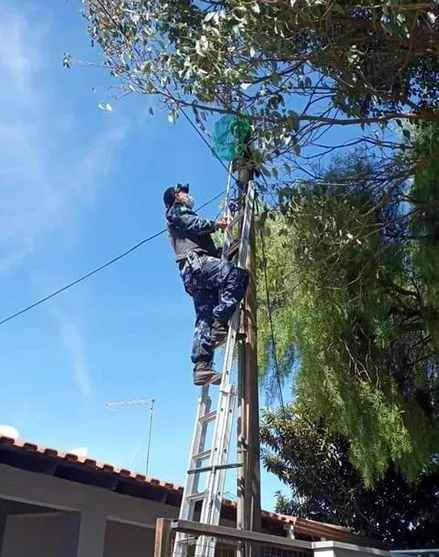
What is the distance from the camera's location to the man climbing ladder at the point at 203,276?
535 centimetres

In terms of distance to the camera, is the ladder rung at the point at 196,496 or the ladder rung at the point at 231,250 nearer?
the ladder rung at the point at 196,496

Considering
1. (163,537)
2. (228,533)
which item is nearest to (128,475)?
(228,533)

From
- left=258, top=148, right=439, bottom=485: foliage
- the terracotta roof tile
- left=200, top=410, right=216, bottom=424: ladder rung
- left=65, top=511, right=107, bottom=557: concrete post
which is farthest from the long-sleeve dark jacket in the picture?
left=65, top=511, right=107, bottom=557: concrete post

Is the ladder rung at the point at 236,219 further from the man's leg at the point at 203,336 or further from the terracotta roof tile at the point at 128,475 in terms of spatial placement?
the terracotta roof tile at the point at 128,475

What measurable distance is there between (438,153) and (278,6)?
7.96 ft

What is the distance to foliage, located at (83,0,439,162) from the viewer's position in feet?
18.5

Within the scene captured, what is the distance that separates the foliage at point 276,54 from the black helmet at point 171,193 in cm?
55

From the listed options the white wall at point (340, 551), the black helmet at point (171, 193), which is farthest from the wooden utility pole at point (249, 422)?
the white wall at point (340, 551)

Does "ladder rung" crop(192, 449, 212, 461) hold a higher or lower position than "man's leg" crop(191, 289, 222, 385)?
lower

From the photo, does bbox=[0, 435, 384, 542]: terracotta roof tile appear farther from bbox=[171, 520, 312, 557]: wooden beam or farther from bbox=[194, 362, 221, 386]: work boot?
bbox=[171, 520, 312, 557]: wooden beam

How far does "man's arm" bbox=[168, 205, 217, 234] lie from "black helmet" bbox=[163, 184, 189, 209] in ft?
0.52

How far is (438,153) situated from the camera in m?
7.20

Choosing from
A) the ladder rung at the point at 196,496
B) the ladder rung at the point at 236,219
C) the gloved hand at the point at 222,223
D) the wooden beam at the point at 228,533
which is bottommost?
the wooden beam at the point at 228,533

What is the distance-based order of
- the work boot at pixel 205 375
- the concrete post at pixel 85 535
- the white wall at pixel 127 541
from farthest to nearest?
the white wall at pixel 127 541 → the concrete post at pixel 85 535 → the work boot at pixel 205 375
